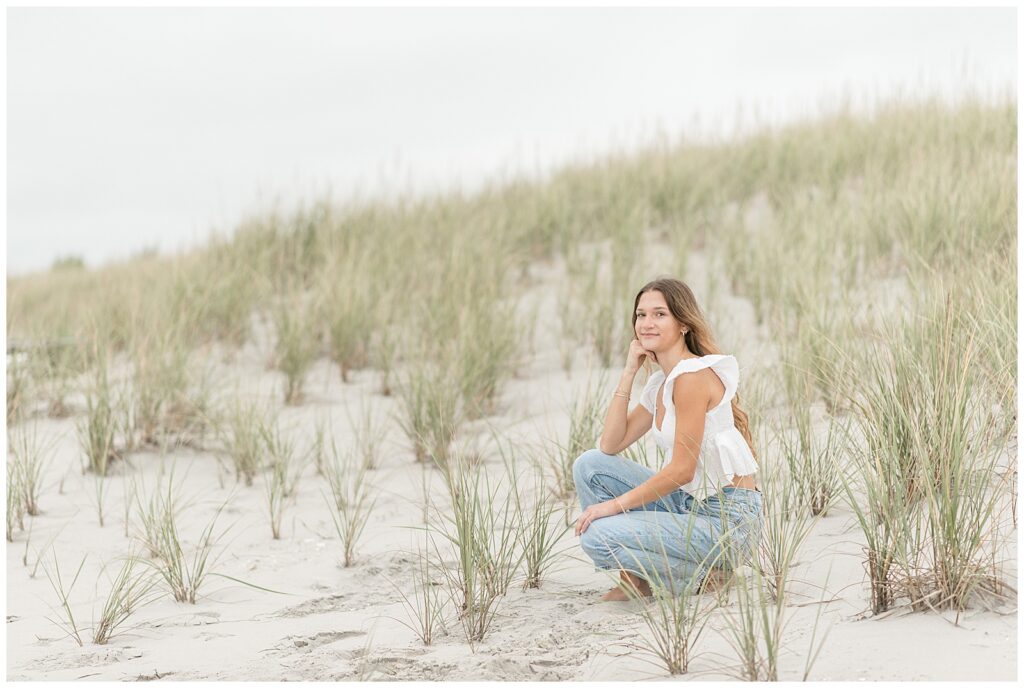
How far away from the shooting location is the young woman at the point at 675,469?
2865 mm

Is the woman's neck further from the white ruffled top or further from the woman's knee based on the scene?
the woman's knee

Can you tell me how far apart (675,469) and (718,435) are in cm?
19

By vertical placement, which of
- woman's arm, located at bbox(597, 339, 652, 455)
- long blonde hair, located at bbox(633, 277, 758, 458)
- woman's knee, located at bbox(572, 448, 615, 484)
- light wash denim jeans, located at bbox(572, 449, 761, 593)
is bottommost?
light wash denim jeans, located at bbox(572, 449, 761, 593)

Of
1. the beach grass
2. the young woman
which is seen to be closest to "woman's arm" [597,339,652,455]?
the young woman

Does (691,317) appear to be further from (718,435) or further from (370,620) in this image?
(370,620)

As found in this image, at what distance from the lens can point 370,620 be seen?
125 inches

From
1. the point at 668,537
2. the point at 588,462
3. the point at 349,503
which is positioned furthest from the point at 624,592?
the point at 349,503

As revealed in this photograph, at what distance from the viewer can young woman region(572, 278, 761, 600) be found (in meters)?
2.87

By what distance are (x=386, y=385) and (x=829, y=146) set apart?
4936 millimetres

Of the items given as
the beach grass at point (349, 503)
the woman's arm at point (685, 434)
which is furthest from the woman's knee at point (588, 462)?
the beach grass at point (349, 503)

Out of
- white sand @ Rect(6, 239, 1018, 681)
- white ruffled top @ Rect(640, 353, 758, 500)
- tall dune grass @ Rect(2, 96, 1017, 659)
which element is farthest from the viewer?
white ruffled top @ Rect(640, 353, 758, 500)

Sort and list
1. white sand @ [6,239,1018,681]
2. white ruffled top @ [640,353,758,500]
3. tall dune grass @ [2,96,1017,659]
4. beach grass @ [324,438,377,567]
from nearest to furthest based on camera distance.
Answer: white sand @ [6,239,1018,681], tall dune grass @ [2,96,1017,659], white ruffled top @ [640,353,758,500], beach grass @ [324,438,377,567]

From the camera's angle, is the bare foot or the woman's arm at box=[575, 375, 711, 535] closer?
the woman's arm at box=[575, 375, 711, 535]

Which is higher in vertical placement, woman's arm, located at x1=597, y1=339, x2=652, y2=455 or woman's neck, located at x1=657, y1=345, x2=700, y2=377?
woman's neck, located at x1=657, y1=345, x2=700, y2=377
